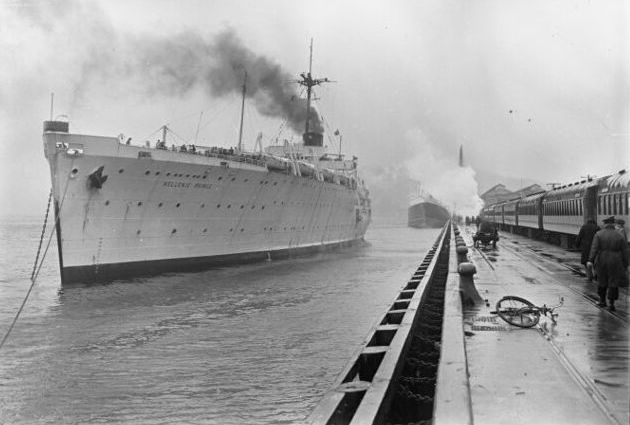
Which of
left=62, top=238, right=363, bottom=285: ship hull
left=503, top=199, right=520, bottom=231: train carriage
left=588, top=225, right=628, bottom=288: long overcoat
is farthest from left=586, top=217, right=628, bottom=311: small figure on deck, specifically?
left=503, top=199, right=520, bottom=231: train carriage

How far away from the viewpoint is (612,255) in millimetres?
9062

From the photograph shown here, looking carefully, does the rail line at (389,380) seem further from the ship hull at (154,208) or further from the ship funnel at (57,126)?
the ship funnel at (57,126)

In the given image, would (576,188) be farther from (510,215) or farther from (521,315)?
(510,215)

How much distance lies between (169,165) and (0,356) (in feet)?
40.3

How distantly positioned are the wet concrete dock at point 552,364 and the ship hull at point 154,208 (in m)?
14.9

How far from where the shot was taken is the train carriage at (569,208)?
21.4 m

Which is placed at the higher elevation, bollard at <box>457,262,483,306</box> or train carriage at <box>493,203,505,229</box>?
train carriage at <box>493,203,505,229</box>

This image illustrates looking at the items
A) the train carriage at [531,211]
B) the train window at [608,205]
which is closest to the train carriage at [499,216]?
the train carriage at [531,211]

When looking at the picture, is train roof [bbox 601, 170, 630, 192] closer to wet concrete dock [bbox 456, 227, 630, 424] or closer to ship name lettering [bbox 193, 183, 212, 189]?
wet concrete dock [bbox 456, 227, 630, 424]

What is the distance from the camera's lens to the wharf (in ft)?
14.4

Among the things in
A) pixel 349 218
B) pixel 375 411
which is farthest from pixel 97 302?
pixel 349 218

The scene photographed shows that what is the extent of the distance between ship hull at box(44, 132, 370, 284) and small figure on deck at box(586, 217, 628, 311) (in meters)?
16.8

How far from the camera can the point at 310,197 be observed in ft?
111

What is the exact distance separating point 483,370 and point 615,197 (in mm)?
13577
